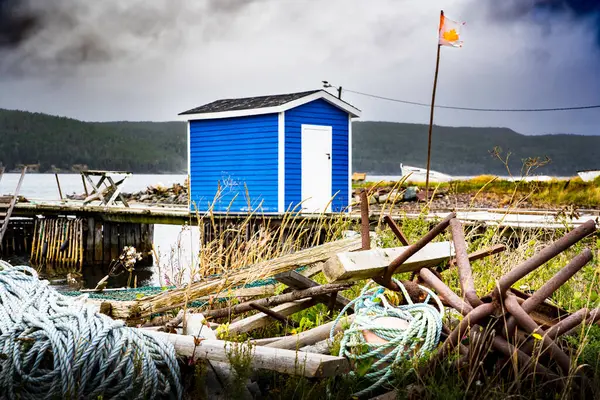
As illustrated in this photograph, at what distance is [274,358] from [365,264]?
708mm

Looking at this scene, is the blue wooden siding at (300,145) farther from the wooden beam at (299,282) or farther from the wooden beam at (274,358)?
the wooden beam at (274,358)

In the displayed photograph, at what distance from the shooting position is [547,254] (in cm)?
304

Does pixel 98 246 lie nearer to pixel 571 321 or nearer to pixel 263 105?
pixel 263 105

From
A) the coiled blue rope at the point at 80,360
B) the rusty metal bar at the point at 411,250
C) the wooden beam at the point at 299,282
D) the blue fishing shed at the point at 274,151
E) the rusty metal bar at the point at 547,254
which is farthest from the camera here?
the blue fishing shed at the point at 274,151

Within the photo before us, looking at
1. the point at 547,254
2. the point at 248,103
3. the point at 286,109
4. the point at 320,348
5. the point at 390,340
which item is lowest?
the point at 320,348

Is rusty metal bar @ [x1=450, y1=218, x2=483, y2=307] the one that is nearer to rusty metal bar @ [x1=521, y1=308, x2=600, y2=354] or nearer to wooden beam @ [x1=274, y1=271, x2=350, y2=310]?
rusty metal bar @ [x1=521, y1=308, x2=600, y2=354]

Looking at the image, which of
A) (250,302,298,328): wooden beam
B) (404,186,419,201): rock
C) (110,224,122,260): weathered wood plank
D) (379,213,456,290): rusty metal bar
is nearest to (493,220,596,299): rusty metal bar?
(379,213,456,290): rusty metal bar

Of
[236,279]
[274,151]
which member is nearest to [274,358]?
[236,279]

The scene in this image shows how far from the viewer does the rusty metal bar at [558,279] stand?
2963 mm

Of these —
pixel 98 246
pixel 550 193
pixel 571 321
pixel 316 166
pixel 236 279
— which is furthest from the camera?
pixel 550 193

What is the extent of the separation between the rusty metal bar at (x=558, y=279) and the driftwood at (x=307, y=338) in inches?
40.9

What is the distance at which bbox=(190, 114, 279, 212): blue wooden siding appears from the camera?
54.1 ft

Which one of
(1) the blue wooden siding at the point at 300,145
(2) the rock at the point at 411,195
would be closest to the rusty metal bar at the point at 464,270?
(1) the blue wooden siding at the point at 300,145

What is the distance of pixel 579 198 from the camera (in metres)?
24.4
